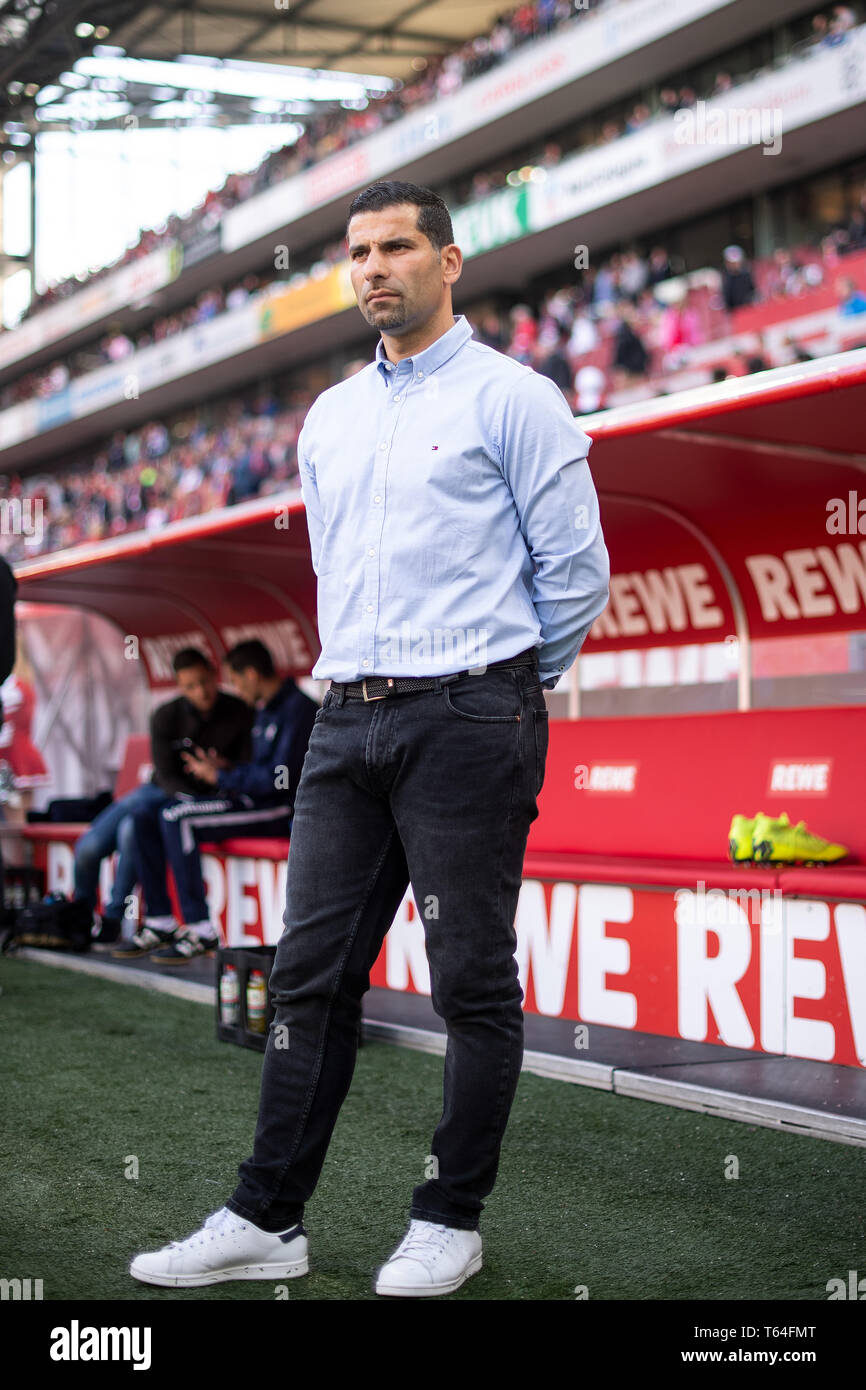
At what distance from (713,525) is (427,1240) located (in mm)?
3931

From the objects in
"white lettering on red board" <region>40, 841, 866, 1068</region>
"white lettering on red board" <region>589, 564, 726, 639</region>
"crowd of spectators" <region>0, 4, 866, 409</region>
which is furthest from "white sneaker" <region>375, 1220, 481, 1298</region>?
"crowd of spectators" <region>0, 4, 866, 409</region>

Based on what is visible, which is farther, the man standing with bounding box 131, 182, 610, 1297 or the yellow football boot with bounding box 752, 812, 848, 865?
Result: the yellow football boot with bounding box 752, 812, 848, 865

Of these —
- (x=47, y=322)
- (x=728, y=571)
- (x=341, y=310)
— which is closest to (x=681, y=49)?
(x=341, y=310)

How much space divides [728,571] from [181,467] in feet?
70.8

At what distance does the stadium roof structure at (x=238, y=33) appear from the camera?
24922 mm

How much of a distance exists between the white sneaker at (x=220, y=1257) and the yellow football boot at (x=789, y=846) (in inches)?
104

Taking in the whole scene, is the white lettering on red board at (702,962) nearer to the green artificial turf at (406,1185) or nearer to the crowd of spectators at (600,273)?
the green artificial turf at (406,1185)

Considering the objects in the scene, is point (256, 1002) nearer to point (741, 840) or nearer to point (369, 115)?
point (741, 840)

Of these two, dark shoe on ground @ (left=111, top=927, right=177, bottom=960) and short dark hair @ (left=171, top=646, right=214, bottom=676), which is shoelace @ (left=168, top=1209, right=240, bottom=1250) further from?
short dark hair @ (left=171, top=646, right=214, bottom=676)

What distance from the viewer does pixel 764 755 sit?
17.7 feet

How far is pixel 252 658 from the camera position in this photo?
6.52m

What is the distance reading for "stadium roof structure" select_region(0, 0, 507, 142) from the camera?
81.8 feet

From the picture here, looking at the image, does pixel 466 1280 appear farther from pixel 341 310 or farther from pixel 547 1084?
pixel 341 310

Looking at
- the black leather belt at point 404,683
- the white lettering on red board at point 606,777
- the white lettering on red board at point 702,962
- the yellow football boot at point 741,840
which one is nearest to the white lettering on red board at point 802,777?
the yellow football boot at point 741,840
